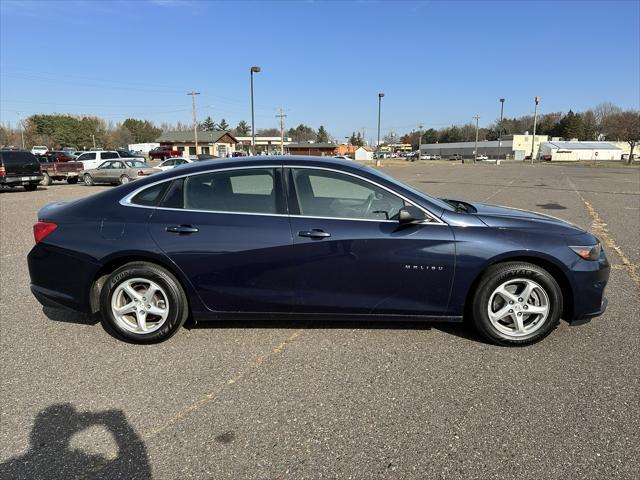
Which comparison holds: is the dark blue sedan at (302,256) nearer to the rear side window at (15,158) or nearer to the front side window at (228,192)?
the front side window at (228,192)

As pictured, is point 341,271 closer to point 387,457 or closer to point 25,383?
point 387,457

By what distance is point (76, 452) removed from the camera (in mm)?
2568

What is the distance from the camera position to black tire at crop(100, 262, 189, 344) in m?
3.81

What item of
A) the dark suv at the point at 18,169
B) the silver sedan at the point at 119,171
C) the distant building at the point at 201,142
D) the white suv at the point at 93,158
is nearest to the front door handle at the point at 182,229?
the dark suv at the point at 18,169

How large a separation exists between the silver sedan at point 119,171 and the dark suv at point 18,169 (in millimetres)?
3224

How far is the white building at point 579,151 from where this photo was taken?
349 ft

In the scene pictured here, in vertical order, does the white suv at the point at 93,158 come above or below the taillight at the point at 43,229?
above

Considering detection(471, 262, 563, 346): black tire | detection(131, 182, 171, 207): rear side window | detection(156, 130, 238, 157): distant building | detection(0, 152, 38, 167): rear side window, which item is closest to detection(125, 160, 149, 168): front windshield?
detection(0, 152, 38, 167): rear side window

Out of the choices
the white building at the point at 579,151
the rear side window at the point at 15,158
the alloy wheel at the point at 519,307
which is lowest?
the alloy wheel at the point at 519,307

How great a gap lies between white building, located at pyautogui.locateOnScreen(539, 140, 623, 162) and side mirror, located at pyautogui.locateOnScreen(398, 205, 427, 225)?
116644mm

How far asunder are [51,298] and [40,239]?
1.74 feet

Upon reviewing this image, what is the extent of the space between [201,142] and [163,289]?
77.3m

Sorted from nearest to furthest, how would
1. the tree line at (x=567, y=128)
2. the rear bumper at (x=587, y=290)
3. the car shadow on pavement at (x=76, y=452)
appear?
the car shadow on pavement at (x=76, y=452) < the rear bumper at (x=587, y=290) < the tree line at (x=567, y=128)

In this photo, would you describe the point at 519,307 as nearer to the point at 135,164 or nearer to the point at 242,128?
the point at 135,164
